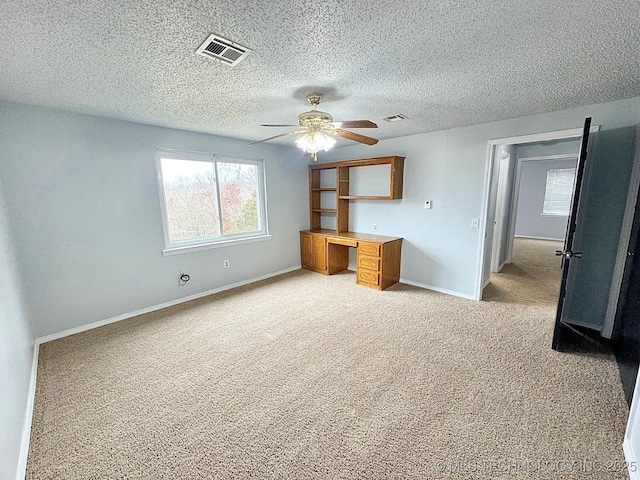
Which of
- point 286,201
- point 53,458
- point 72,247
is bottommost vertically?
point 53,458

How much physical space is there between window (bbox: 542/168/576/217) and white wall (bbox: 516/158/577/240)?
0.09 metres

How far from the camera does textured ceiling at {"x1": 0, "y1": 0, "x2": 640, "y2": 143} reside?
121 cm

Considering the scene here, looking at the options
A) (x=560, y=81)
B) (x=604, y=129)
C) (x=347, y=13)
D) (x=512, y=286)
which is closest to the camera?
(x=347, y=13)

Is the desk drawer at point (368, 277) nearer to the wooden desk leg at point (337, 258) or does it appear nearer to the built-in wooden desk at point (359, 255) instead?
the built-in wooden desk at point (359, 255)

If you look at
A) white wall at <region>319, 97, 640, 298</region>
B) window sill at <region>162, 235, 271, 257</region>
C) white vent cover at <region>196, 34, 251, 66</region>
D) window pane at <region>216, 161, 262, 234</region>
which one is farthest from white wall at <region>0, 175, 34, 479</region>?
white wall at <region>319, 97, 640, 298</region>

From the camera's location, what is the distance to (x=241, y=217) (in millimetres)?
4199

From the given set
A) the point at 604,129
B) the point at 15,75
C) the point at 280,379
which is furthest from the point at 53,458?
the point at 604,129

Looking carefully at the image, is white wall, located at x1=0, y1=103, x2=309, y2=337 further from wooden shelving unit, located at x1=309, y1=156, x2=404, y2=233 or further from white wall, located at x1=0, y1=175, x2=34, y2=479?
wooden shelving unit, located at x1=309, y1=156, x2=404, y2=233

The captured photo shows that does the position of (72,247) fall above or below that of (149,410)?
above

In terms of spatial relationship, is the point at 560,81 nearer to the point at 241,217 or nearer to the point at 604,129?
the point at 604,129

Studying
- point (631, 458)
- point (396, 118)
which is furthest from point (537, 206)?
point (631, 458)

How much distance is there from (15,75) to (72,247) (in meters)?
1.58

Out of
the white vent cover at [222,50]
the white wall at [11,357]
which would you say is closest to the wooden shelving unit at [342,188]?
the white vent cover at [222,50]

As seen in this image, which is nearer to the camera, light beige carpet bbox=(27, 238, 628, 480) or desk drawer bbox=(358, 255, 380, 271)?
light beige carpet bbox=(27, 238, 628, 480)
